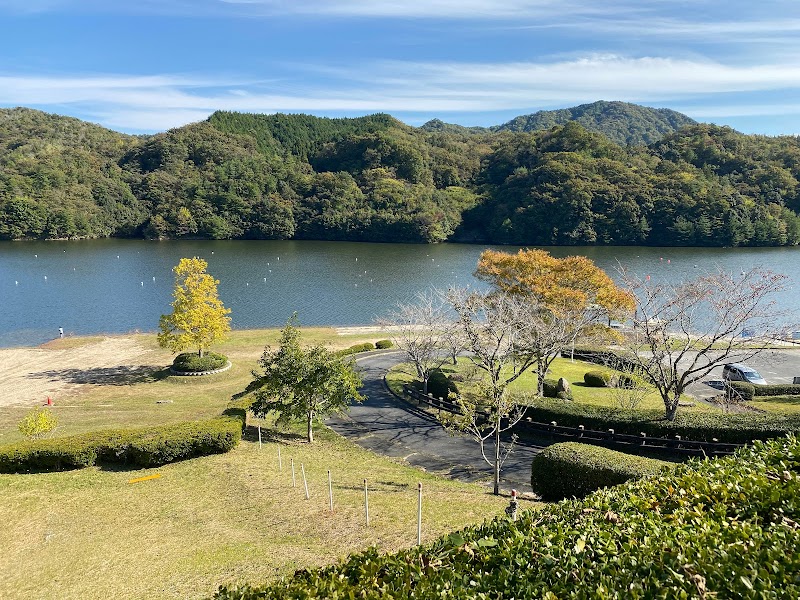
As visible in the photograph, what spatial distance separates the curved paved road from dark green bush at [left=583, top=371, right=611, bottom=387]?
10.7 m

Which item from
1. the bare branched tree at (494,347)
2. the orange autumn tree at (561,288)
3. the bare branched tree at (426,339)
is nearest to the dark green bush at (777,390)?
the orange autumn tree at (561,288)

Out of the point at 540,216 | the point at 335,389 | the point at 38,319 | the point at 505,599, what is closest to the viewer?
the point at 505,599

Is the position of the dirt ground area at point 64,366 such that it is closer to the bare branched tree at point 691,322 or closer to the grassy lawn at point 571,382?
the grassy lawn at point 571,382

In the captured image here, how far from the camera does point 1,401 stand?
26844 mm

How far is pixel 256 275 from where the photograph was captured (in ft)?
221

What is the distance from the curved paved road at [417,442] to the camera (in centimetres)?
1822

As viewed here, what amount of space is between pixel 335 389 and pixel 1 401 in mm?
18488

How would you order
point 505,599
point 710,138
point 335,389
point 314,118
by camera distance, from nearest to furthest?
1. point 505,599
2. point 335,389
3. point 710,138
4. point 314,118

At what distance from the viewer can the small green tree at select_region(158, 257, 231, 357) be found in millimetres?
32094

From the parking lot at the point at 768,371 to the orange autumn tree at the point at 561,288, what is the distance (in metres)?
5.67

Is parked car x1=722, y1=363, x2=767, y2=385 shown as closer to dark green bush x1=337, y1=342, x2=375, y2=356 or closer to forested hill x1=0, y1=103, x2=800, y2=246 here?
dark green bush x1=337, y1=342, x2=375, y2=356

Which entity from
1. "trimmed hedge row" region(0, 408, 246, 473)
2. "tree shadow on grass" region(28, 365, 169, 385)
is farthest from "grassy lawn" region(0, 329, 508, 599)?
"tree shadow on grass" region(28, 365, 169, 385)

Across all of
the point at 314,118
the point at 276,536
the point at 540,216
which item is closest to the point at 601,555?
the point at 276,536

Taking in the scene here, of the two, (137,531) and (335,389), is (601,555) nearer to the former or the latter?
(137,531)
